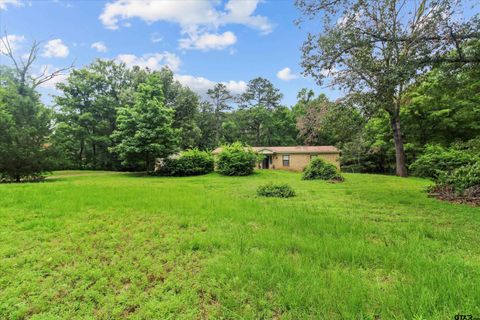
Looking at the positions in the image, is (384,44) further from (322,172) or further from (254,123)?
(254,123)

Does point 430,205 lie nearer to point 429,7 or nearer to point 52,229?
point 429,7

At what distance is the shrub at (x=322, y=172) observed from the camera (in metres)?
13.4

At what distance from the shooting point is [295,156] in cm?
2742

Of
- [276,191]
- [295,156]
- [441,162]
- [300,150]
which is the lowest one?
[276,191]

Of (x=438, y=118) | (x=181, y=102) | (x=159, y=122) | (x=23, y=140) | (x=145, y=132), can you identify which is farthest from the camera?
(x=181, y=102)

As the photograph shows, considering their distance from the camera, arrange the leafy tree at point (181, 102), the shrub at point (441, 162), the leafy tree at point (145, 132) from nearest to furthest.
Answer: the shrub at point (441, 162), the leafy tree at point (145, 132), the leafy tree at point (181, 102)

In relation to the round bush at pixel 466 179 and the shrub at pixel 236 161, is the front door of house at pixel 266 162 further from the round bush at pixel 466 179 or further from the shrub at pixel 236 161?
the round bush at pixel 466 179

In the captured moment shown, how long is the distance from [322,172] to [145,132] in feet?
43.9

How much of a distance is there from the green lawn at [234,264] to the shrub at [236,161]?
13.2 metres

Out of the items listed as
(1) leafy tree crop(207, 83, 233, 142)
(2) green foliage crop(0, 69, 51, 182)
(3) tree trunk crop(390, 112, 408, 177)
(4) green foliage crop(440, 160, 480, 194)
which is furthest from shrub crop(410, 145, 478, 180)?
(1) leafy tree crop(207, 83, 233, 142)

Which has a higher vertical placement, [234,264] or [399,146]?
[399,146]

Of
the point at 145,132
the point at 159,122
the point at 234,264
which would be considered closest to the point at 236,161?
the point at 159,122

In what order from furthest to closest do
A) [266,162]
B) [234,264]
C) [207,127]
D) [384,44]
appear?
1. [207,127]
2. [266,162]
3. [384,44]
4. [234,264]

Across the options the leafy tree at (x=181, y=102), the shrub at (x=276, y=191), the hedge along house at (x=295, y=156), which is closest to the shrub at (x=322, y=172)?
the shrub at (x=276, y=191)
